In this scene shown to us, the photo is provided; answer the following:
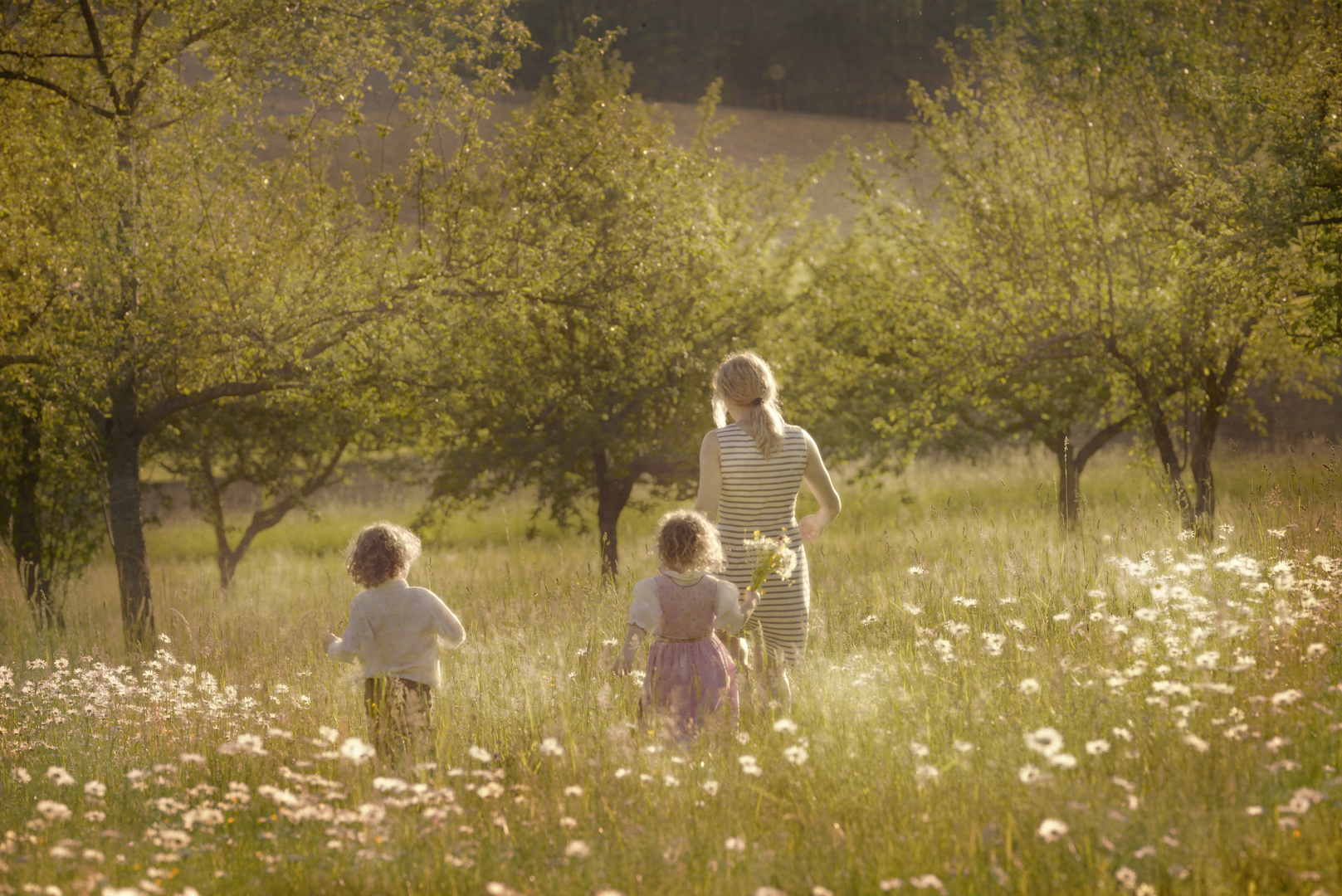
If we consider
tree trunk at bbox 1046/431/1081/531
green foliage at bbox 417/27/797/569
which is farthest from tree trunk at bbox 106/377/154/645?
tree trunk at bbox 1046/431/1081/531

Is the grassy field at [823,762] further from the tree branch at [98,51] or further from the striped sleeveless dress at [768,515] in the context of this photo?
the tree branch at [98,51]

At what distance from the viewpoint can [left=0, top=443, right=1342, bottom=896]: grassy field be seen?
11.2ft

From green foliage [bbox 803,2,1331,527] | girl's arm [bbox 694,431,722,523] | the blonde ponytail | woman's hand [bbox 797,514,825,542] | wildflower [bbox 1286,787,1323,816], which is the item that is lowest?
wildflower [bbox 1286,787,1323,816]

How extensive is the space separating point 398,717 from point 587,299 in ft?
21.7

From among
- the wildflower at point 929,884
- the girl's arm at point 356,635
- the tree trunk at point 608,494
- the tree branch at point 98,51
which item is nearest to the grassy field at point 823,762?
the wildflower at point 929,884

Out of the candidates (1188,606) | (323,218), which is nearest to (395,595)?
Result: (1188,606)

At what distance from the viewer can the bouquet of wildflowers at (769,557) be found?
4.89 meters

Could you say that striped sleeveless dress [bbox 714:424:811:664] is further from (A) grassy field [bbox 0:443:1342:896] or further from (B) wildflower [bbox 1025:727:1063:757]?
(B) wildflower [bbox 1025:727:1063:757]

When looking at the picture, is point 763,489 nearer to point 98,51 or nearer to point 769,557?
point 769,557

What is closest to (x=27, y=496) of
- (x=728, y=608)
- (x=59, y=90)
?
(x=59, y=90)

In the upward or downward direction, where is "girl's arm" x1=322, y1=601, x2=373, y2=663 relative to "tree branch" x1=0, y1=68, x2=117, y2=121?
downward

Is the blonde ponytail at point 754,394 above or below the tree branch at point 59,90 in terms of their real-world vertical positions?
below

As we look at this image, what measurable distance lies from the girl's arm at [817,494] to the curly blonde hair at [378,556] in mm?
2115

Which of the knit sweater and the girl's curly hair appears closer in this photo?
the girl's curly hair
